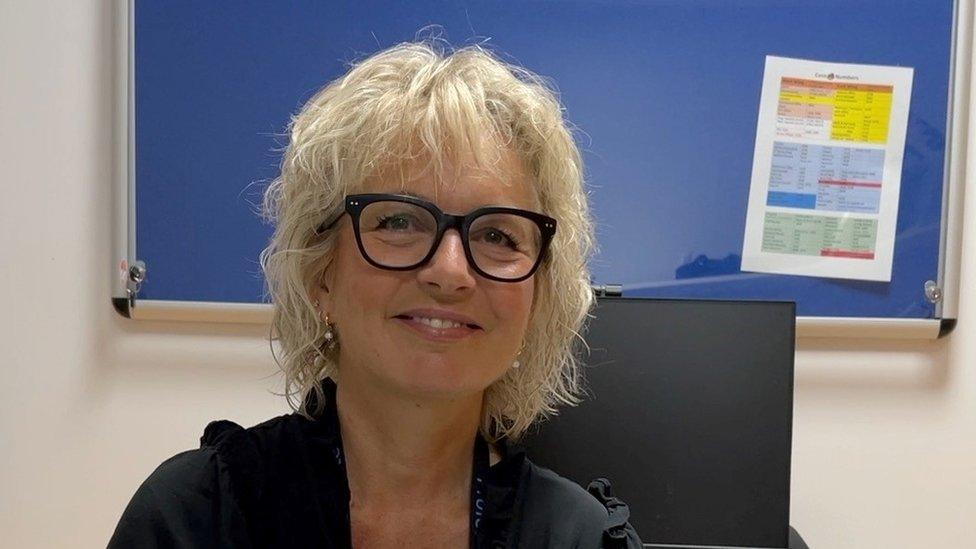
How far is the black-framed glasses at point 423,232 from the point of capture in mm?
951

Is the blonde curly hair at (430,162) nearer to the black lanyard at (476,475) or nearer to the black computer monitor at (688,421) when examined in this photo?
the black lanyard at (476,475)

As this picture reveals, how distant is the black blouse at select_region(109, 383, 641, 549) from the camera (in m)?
0.96

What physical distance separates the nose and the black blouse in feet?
0.79

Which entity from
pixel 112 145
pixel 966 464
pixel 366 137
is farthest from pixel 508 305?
pixel 966 464

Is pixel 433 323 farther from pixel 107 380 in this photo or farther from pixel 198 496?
pixel 107 380

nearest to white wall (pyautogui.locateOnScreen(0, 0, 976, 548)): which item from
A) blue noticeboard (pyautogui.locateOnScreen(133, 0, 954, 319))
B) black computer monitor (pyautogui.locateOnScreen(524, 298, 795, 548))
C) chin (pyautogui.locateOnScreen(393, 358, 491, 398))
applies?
blue noticeboard (pyautogui.locateOnScreen(133, 0, 954, 319))

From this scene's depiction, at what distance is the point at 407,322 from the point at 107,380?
3.70ft

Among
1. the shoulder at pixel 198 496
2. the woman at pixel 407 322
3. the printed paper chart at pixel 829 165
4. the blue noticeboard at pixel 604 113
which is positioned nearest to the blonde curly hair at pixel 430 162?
the woman at pixel 407 322

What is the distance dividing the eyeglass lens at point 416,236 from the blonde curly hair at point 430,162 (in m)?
0.05

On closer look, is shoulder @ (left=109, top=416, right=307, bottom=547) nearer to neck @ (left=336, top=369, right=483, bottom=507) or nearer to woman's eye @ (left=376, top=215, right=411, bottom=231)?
neck @ (left=336, top=369, right=483, bottom=507)

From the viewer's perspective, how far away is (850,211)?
5.93 ft

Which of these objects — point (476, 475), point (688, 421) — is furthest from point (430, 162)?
point (688, 421)

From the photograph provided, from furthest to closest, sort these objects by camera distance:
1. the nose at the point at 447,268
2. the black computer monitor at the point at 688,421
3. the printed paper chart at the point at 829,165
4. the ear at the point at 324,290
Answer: the printed paper chart at the point at 829,165, the black computer monitor at the point at 688,421, the ear at the point at 324,290, the nose at the point at 447,268

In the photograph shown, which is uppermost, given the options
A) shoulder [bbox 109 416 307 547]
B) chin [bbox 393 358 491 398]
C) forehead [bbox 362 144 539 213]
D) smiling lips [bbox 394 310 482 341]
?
forehead [bbox 362 144 539 213]
